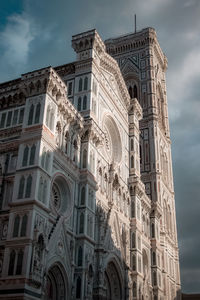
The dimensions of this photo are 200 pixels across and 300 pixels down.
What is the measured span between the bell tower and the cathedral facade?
1.16 feet

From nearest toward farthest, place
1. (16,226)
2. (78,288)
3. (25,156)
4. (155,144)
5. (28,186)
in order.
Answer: (16,226) → (28,186) → (25,156) → (78,288) → (155,144)

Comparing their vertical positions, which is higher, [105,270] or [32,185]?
[32,185]

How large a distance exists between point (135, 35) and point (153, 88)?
9.72 metres

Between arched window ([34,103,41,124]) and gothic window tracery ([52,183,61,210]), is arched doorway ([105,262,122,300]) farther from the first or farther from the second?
arched window ([34,103,41,124])

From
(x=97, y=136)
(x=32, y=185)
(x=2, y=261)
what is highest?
(x=97, y=136)

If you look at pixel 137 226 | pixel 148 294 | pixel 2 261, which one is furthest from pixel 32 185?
pixel 148 294

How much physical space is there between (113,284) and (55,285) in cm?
849

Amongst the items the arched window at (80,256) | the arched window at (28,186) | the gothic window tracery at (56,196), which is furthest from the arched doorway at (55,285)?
the arched window at (28,186)

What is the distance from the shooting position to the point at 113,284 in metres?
29.9

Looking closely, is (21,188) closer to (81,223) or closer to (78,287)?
(81,223)

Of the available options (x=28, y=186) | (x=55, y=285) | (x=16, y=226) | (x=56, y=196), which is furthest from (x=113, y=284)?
(x=28, y=186)

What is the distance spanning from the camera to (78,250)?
24.3 metres

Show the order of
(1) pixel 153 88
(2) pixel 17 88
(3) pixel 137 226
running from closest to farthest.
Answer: (2) pixel 17 88, (3) pixel 137 226, (1) pixel 153 88

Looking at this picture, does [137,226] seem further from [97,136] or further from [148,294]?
[97,136]
